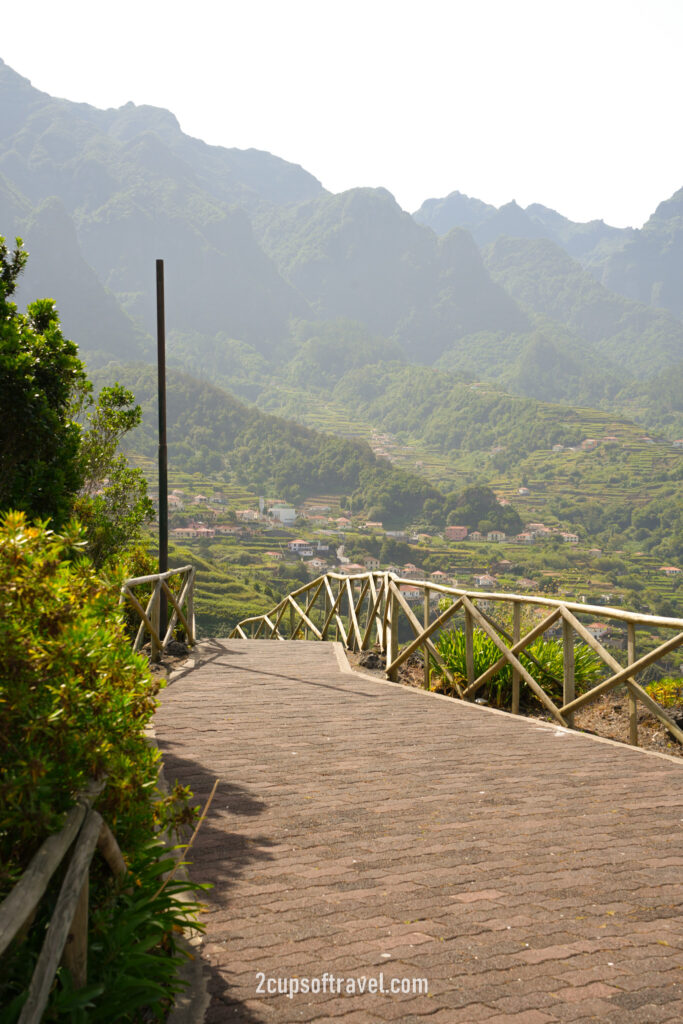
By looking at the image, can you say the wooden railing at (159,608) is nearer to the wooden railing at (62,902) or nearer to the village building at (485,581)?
the wooden railing at (62,902)

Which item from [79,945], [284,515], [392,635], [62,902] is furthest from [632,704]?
[284,515]

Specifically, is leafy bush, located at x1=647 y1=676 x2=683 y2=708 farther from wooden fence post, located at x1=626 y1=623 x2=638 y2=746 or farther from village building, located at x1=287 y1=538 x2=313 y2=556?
village building, located at x1=287 y1=538 x2=313 y2=556

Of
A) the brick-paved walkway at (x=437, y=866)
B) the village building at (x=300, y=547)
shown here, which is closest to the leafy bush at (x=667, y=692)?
the brick-paved walkway at (x=437, y=866)

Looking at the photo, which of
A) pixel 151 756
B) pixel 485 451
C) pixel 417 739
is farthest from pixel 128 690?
pixel 485 451

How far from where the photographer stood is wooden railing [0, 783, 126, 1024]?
2166 millimetres

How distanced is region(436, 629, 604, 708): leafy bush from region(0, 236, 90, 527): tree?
422cm

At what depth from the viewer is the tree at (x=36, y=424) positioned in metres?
6.60

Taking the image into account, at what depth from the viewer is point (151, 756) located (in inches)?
110

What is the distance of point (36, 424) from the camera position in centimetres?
673

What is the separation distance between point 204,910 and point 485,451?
199 m

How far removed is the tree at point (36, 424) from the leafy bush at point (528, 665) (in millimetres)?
4219

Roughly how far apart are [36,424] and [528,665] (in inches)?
203

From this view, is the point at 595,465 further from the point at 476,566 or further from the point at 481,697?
the point at 481,697

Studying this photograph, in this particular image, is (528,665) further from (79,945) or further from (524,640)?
(79,945)
